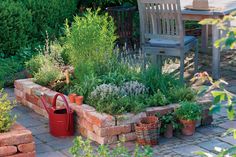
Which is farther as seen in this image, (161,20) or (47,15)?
(47,15)

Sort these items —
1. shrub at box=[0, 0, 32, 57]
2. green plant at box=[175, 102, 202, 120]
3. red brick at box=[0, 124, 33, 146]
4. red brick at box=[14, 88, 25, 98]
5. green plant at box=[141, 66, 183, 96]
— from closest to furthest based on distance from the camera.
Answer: red brick at box=[0, 124, 33, 146] → green plant at box=[175, 102, 202, 120] → green plant at box=[141, 66, 183, 96] → red brick at box=[14, 88, 25, 98] → shrub at box=[0, 0, 32, 57]

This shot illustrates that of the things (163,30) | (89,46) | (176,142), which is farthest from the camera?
(163,30)

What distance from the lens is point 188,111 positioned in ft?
13.9

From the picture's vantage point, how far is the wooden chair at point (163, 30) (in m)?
5.58

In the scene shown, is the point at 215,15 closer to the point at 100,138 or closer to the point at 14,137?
the point at 100,138

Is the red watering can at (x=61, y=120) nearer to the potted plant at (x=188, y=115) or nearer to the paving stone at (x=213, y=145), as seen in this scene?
the potted plant at (x=188, y=115)

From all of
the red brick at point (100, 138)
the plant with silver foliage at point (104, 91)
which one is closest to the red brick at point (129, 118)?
the red brick at point (100, 138)

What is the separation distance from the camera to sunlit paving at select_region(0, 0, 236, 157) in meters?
4.00

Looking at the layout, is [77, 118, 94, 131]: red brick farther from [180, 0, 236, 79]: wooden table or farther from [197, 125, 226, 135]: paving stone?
[180, 0, 236, 79]: wooden table

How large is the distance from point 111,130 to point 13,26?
3522mm

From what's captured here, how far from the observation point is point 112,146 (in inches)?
161

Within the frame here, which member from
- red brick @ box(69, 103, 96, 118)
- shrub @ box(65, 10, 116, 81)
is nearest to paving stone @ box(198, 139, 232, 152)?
red brick @ box(69, 103, 96, 118)

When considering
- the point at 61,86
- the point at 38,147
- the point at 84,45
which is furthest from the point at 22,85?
the point at 38,147

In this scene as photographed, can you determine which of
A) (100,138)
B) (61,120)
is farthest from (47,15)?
(100,138)
